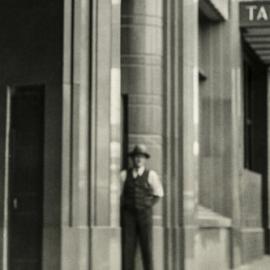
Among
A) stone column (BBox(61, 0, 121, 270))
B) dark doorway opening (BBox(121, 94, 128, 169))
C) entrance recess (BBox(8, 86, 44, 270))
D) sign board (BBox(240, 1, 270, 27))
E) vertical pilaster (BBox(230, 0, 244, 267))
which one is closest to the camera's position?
stone column (BBox(61, 0, 121, 270))

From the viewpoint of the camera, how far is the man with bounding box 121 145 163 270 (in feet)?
52.3

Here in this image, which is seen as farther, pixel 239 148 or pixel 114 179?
pixel 239 148

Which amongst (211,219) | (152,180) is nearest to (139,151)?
(152,180)

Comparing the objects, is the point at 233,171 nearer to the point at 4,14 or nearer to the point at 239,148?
the point at 239,148

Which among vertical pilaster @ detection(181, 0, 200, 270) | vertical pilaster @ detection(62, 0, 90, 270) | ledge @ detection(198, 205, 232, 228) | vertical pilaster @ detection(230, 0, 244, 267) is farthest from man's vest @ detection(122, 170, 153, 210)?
vertical pilaster @ detection(230, 0, 244, 267)

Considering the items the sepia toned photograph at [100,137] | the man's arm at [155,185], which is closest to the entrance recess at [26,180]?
the sepia toned photograph at [100,137]

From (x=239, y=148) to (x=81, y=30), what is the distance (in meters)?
9.42

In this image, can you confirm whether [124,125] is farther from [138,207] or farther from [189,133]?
[138,207]

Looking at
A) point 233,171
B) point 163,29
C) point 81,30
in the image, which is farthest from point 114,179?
point 233,171

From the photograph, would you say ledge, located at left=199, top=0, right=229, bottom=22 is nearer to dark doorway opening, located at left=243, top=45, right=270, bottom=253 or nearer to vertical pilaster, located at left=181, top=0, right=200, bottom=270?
vertical pilaster, located at left=181, top=0, right=200, bottom=270

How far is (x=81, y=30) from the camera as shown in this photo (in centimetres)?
1494

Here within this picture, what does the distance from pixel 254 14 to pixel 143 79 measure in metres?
6.62

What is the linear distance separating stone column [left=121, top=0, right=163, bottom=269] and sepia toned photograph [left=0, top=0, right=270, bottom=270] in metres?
0.02

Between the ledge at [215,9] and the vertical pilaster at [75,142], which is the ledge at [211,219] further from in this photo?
the vertical pilaster at [75,142]
